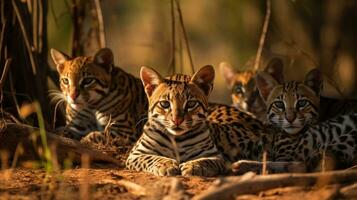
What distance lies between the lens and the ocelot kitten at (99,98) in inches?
468

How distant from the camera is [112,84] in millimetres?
12453

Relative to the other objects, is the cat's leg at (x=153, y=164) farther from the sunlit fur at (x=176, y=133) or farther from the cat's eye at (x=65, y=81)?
the cat's eye at (x=65, y=81)

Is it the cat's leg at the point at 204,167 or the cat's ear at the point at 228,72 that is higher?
the cat's ear at the point at 228,72

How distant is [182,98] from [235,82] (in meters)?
4.69

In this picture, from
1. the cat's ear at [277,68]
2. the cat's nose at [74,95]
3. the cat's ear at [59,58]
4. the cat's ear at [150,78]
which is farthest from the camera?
the cat's ear at [277,68]

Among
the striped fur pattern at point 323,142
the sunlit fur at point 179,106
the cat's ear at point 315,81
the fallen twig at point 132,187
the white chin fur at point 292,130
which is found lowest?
the fallen twig at point 132,187

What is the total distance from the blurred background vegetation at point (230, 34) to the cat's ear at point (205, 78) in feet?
13.8

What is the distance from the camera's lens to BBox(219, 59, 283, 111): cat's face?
44.5ft

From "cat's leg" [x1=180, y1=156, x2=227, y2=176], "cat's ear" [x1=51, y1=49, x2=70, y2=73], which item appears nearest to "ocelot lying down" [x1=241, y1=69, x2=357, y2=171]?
"cat's leg" [x1=180, y1=156, x2=227, y2=176]

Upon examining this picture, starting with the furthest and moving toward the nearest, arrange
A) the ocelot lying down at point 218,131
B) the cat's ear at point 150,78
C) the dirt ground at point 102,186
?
the cat's ear at point 150,78, the ocelot lying down at point 218,131, the dirt ground at point 102,186

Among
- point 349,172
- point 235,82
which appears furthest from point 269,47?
point 349,172

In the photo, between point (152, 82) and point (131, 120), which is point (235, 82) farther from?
point (152, 82)

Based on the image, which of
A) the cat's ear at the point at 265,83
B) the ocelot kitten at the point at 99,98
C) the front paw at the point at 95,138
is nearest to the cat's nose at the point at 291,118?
the cat's ear at the point at 265,83

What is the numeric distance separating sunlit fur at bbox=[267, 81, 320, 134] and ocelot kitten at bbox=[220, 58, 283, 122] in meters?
1.73
